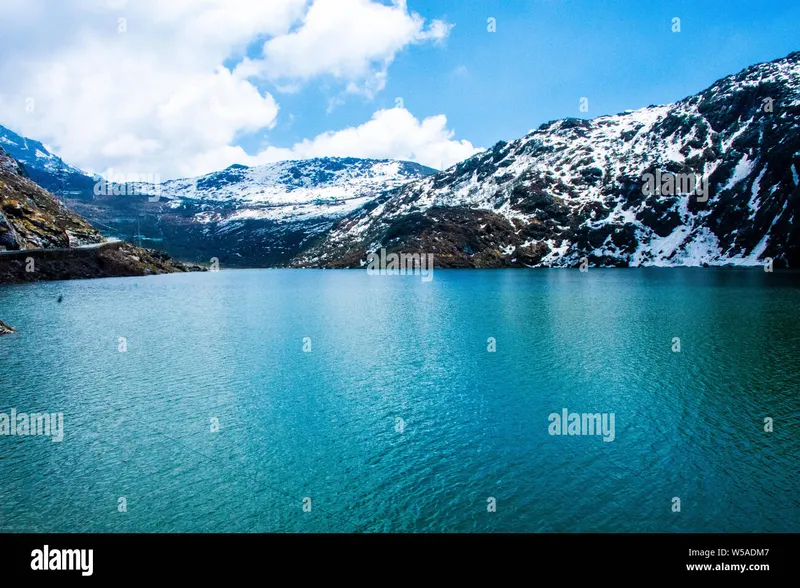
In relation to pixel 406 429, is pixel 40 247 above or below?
above

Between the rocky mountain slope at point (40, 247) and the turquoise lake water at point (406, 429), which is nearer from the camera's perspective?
the turquoise lake water at point (406, 429)

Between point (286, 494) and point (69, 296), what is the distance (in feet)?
385

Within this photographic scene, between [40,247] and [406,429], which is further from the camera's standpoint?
[40,247]

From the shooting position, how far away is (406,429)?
1284 inches

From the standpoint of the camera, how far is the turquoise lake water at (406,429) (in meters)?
22.7

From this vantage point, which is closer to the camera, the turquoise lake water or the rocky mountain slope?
the turquoise lake water

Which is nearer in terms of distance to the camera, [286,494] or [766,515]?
[766,515]

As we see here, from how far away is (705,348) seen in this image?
179ft

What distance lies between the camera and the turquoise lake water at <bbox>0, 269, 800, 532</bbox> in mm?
22688

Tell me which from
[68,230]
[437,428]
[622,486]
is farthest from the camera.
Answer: [68,230]

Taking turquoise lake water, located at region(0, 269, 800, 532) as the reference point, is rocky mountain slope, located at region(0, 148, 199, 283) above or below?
above

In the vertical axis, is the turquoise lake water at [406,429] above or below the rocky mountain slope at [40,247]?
below
